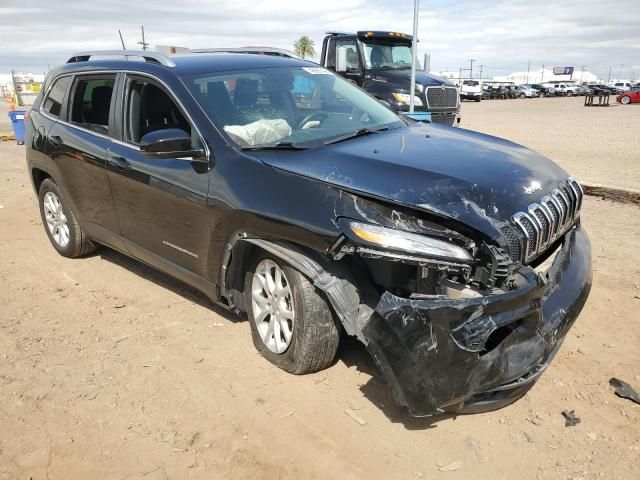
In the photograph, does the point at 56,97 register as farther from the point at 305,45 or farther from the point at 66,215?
the point at 305,45

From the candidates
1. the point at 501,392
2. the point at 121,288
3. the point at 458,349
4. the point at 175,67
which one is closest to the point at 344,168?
the point at 458,349

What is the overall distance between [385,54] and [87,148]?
8.61 m

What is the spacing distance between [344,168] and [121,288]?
271cm

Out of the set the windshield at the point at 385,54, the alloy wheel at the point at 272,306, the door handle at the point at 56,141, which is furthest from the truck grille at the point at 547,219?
the windshield at the point at 385,54

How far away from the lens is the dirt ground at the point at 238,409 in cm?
261

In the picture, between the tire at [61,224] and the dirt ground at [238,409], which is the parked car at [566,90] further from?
the tire at [61,224]

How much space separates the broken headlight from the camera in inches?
98.5

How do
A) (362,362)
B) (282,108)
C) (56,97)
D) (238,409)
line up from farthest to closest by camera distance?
1. (56,97)
2. (282,108)
3. (362,362)
4. (238,409)

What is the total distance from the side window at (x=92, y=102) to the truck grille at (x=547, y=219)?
3.20 m

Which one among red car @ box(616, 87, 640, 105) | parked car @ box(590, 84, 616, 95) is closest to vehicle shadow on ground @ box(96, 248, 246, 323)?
parked car @ box(590, 84, 616, 95)

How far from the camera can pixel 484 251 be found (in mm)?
2541

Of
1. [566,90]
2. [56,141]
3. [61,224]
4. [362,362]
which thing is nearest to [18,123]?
[61,224]

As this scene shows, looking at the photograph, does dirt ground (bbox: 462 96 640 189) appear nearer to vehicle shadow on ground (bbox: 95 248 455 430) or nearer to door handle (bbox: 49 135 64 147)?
vehicle shadow on ground (bbox: 95 248 455 430)

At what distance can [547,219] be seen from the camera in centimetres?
292
